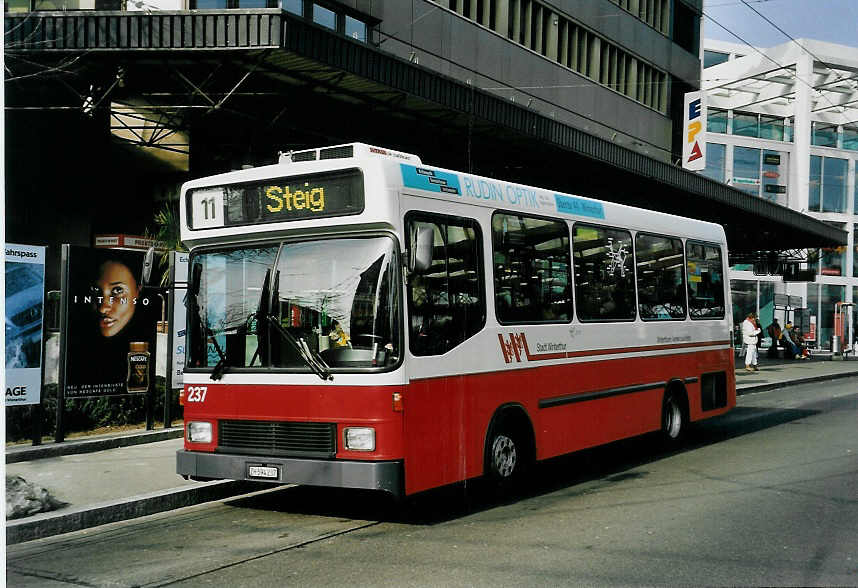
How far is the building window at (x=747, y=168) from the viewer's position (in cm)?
5612

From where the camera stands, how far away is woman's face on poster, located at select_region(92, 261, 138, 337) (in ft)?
39.9

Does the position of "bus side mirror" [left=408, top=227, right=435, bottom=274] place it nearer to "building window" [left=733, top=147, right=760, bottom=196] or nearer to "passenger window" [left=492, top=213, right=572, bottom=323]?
"passenger window" [left=492, top=213, right=572, bottom=323]

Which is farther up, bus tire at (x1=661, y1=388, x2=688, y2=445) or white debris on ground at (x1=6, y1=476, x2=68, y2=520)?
bus tire at (x1=661, y1=388, x2=688, y2=445)

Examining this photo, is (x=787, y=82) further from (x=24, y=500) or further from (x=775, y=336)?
(x=24, y=500)

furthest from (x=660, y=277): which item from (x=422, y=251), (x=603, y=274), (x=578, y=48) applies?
(x=578, y=48)

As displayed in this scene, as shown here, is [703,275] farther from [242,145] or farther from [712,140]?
[712,140]

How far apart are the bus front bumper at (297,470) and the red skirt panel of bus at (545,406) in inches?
8.8

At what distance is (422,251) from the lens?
723cm

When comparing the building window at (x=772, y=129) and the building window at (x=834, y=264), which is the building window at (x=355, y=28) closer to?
the building window at (x=772, y=129)

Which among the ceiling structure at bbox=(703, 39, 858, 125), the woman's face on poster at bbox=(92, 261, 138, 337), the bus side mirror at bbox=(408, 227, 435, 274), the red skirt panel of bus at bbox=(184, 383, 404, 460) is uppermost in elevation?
the ceiling structure at bbox=(703, 39, 858, 125)

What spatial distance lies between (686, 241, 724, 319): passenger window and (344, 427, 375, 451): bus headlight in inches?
264

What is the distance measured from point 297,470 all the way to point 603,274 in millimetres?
4489

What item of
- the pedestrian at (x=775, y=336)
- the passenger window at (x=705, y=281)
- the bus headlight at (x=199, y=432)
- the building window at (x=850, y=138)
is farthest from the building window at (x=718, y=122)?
the bus headlight at (x=199, y=432)

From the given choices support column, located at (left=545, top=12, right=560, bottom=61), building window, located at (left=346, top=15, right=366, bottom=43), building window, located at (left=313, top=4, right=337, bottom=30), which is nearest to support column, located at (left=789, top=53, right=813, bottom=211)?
support column, located at (left=545, top=12, right=560, bottom=61)
